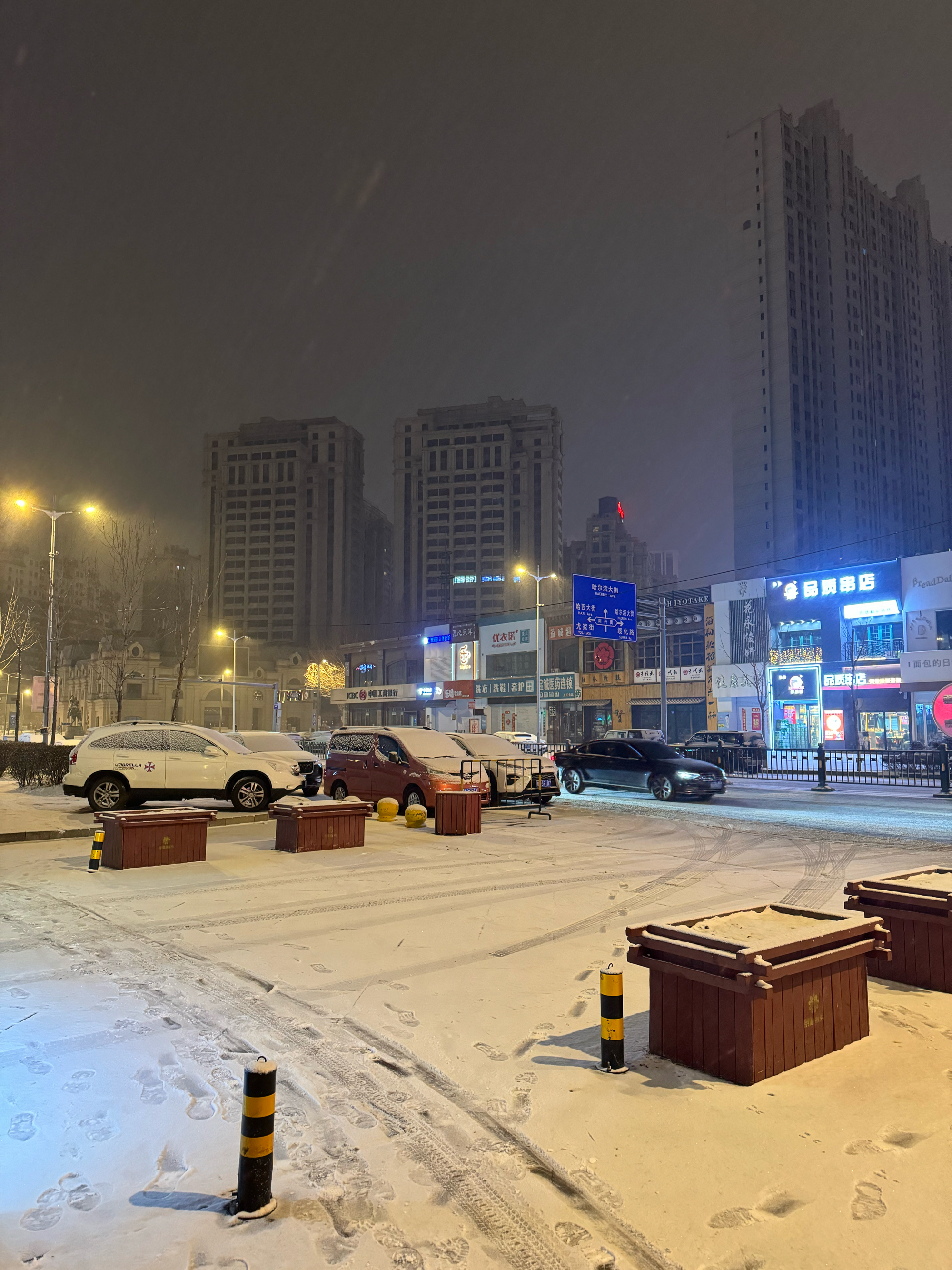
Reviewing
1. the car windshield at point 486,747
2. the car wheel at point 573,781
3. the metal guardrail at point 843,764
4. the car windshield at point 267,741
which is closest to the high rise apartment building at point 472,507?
the metal guardrail at point 843,764

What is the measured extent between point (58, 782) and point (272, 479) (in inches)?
6417

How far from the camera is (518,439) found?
168250 mm

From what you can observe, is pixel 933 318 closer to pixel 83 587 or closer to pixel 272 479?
pixel 272 479

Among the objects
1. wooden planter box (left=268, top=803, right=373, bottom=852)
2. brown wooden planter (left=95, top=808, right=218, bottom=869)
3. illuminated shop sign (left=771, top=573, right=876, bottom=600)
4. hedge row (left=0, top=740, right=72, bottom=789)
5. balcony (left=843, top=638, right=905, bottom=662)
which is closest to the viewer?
brown wooden planter (left=95, top=808, right=218, bottom=869)

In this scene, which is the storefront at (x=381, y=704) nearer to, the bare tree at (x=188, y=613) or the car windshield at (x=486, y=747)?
the bare tree at (x=188, y=613)

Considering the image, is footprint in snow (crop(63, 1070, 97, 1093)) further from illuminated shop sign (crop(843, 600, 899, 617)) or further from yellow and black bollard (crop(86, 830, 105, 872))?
illuminated shop sign (crop(843, 600, 899, 617))

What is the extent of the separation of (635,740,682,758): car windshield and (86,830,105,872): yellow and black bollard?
14.5 meters

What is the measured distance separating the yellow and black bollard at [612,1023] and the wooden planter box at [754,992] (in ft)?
0.79

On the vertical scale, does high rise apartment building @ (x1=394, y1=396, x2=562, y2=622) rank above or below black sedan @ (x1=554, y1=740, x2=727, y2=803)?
above

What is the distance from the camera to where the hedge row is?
72.9 ft

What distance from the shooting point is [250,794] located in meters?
16.8

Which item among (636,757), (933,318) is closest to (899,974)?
(636,757)

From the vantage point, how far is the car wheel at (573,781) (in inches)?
928

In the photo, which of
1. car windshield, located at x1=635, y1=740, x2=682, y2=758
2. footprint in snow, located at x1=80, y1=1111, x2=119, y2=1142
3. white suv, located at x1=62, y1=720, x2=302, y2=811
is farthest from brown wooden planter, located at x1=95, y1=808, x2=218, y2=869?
car windshield, located at x1=635, y1=740, x2=682, y2=758
